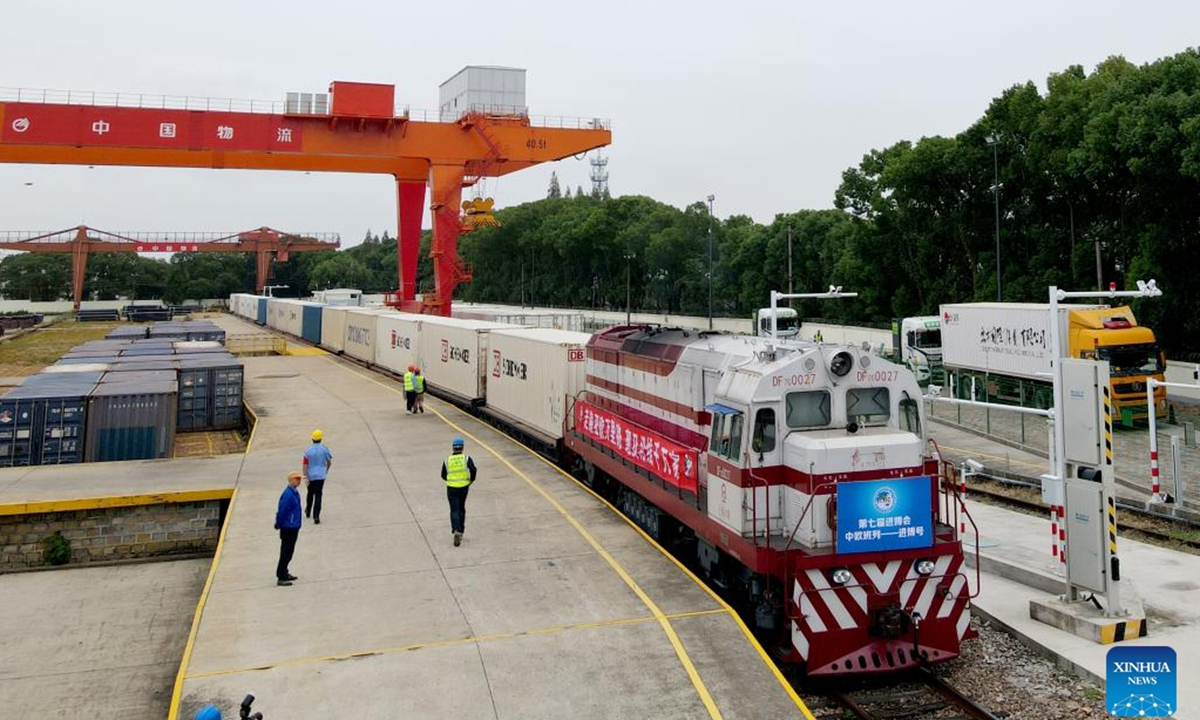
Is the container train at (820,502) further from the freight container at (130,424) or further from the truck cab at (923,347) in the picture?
the truck cab at (923,347)

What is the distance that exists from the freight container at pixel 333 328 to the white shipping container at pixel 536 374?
80.1ft

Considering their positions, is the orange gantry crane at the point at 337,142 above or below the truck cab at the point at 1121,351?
above

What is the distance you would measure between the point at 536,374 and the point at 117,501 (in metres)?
8.89

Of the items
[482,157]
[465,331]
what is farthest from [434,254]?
[465,331]

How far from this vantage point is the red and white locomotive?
8898mm

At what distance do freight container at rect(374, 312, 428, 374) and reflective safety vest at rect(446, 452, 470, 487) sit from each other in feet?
65.3

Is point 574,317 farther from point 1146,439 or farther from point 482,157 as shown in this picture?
point 1146,439

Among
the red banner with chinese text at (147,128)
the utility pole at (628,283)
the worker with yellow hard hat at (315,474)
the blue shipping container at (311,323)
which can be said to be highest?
the red banner with chinese text at (147,128)

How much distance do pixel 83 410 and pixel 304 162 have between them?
25932 millimetres

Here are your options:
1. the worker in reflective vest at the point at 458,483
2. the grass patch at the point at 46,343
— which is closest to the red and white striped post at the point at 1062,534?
the worker in reflective vest at the point at 458,483

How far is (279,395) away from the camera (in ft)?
97.8

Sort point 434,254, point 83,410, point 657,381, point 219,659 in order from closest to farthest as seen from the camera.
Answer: point 219,659 < point 657,381 < point 83,410 < point 434,254

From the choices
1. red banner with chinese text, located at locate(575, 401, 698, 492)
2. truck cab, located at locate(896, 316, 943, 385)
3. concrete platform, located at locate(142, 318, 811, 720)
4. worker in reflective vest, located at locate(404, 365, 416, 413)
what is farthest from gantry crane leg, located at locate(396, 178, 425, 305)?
red banner with chinese text, located at locate(575, 401, 698, 492)

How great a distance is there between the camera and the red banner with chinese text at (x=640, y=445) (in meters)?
11.2
